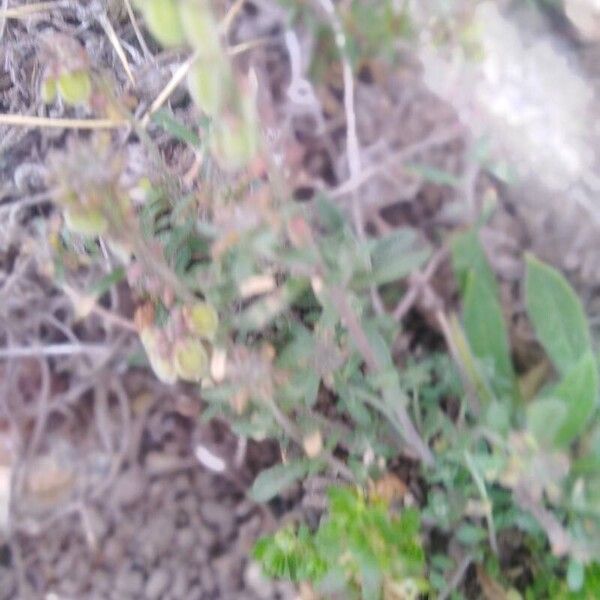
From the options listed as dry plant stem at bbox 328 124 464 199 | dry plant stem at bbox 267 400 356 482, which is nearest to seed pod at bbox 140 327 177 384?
dry plant stem at bbox 267 400 356 482

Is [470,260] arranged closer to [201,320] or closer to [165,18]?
[201,320]

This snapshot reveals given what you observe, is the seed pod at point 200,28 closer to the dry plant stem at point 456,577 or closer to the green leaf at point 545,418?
the green leaf at point 545,418

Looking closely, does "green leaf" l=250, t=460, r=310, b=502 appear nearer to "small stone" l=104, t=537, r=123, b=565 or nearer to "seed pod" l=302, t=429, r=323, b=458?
"seed pod" l=302, t=429, r=323, b=458

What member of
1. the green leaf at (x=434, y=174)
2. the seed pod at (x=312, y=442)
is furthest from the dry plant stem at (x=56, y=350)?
the green leaf at (x=434, y=174)

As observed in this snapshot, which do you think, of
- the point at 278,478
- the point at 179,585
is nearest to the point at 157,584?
the point at 179,585

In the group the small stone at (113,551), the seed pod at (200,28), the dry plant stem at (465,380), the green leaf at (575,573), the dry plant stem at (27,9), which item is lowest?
the small stone at (113,551)

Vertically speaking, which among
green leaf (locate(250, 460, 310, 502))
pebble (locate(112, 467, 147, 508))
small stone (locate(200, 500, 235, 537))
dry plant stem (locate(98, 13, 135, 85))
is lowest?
pebble (locate(112, 467, 147, 508))
